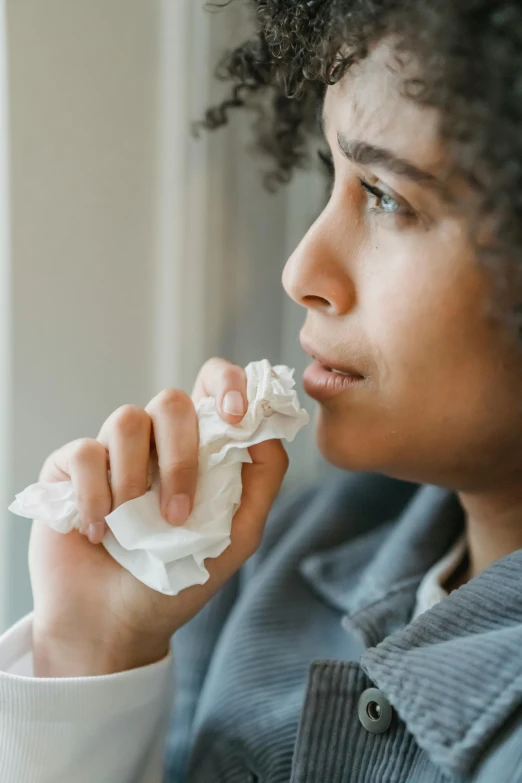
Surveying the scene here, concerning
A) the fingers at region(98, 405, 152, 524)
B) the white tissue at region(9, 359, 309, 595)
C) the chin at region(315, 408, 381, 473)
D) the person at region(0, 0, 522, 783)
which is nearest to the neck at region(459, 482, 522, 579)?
the person at region(0, 0, 522, 783)

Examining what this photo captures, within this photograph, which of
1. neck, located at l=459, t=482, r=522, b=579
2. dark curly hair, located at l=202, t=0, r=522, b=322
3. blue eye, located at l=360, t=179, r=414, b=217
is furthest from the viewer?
neck, located at l=459, t=482, r=522, b=579

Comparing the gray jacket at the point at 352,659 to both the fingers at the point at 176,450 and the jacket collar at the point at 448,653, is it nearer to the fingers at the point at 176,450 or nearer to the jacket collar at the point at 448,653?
the jacket collar at the point at 448,653

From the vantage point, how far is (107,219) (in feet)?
3.32

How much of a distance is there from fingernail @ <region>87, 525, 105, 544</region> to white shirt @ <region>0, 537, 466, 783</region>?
0.44 feet

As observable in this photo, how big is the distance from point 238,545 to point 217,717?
0.21 metres

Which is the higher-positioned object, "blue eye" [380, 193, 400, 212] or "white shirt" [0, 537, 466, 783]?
"blue eye" [380, 193, 400, 212]

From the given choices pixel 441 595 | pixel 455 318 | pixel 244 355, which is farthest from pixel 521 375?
pixel 244 355

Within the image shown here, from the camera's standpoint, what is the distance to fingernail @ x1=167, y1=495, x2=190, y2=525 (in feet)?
2.40

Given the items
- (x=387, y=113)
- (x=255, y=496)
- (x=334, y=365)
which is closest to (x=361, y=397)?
(x=334, y=365)

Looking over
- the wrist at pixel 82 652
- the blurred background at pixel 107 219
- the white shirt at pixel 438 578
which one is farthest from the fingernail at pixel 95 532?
the white shirt at pixel 438 578

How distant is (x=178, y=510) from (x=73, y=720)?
0.24m

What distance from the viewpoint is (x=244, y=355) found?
125 cm

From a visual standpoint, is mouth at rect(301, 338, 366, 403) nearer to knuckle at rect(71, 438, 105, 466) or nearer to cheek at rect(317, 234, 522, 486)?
cheek at rect(317, 234, 522, 486)

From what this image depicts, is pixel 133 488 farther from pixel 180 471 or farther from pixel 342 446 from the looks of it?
pixel 342 446
